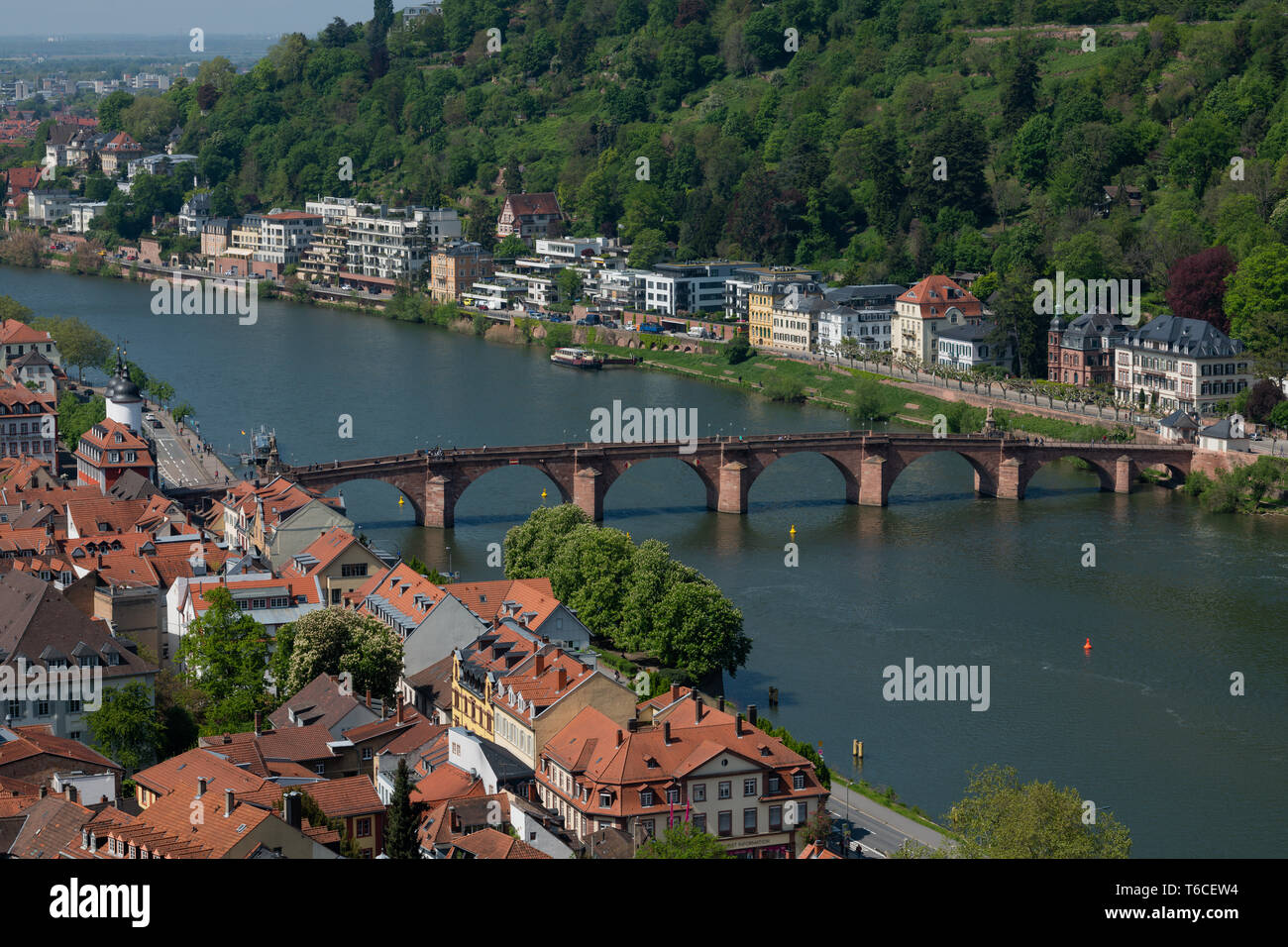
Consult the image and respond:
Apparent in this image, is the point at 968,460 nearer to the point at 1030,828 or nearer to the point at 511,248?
the point at 1030,828

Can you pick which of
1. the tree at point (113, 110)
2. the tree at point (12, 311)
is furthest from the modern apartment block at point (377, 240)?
the tree at point (113, 110)

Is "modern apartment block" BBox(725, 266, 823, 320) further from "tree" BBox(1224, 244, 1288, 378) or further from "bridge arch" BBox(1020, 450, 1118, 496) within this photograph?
"bridge arch" BBox(1020, 450, 1118, 496)

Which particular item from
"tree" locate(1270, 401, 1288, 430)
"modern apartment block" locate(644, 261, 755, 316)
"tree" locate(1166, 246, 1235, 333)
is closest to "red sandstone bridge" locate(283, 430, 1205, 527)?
"tree" locate(1270, 401, 1288, 430)

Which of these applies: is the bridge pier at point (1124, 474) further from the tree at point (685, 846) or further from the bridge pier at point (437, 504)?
the tree at point (685, 846)

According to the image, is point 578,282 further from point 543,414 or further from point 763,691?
point 763,691

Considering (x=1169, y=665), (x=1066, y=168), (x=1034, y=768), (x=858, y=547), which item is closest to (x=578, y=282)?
(x=1066, y=168)

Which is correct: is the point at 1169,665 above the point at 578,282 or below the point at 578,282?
below
